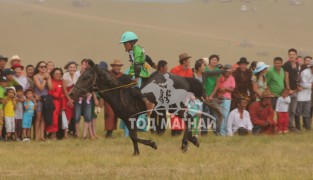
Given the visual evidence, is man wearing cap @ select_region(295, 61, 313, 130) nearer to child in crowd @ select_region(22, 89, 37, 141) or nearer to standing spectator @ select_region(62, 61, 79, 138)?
standing spectator @ select_region(62, 61, 79, 138)

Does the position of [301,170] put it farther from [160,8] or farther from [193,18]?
[160,8]

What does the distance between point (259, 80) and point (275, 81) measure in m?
0.45

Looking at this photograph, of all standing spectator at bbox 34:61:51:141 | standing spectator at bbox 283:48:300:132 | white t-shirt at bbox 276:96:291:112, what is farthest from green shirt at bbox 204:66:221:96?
Answer: standing spectator at bbox 34:61:51:141

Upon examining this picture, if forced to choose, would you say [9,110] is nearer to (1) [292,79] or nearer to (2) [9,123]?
(2) [9,123]

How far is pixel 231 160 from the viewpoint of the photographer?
14688 millimetres

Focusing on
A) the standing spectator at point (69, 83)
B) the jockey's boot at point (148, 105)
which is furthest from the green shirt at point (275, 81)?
the jockey's boot at point (148, 105)

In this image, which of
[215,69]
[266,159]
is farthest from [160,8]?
[266,159]

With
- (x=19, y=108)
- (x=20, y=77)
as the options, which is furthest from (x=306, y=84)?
(x=19, y=108)

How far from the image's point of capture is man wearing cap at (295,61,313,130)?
22578 mm

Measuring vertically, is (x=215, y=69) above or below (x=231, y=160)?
above

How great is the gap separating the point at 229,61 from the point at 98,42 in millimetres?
11993

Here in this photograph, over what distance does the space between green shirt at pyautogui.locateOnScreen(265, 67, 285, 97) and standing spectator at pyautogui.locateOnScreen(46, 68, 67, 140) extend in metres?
5.77

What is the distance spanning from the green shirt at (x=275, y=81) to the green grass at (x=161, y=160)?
2.69 m

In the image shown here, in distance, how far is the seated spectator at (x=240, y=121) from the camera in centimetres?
2105
